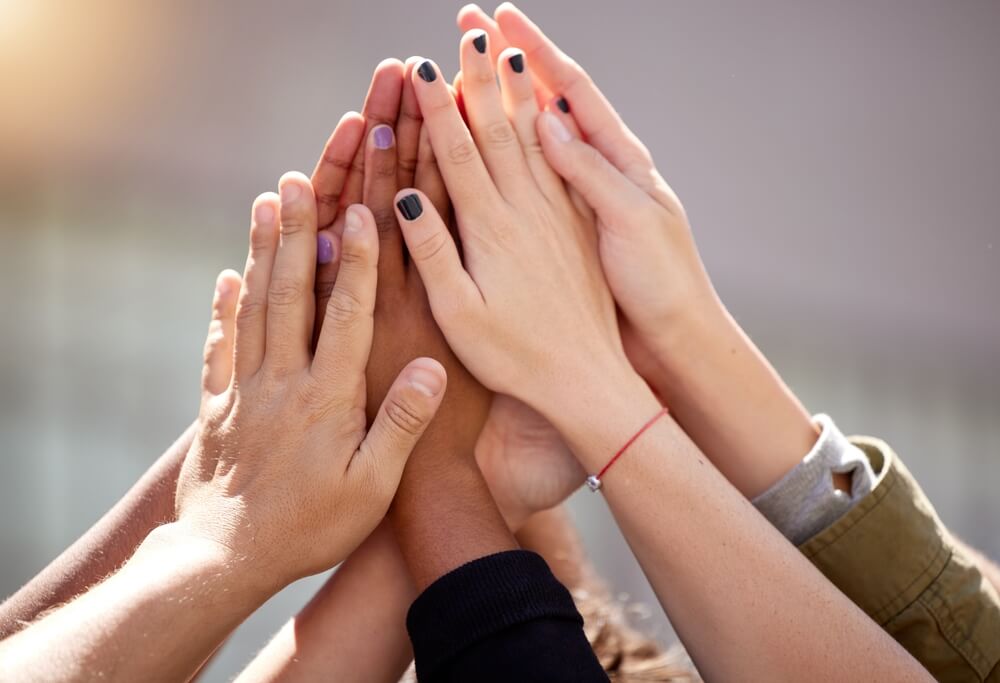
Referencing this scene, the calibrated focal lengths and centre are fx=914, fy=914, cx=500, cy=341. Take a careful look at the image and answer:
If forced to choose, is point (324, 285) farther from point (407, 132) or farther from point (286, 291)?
point (407, 132)

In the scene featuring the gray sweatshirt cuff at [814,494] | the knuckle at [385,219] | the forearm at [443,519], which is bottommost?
the gray sweatshirt cuff at [814,494]

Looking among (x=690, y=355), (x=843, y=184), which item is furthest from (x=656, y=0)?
(x=690, y=355)

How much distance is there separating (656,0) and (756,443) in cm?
255

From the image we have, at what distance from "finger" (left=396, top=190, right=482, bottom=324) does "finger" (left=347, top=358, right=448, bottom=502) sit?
0.31 feet

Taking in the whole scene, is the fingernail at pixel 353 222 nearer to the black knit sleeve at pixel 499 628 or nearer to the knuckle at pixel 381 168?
the knuckle at pixel 381 168

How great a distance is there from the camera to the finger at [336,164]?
1040mm

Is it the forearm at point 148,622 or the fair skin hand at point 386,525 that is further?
the fair skin hand at point 386,525

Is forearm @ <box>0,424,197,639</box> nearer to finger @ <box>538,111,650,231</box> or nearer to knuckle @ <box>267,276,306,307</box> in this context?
knuckle @ <box>267,276,306,307</box>

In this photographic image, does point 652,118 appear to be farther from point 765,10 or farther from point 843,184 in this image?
point 843,184

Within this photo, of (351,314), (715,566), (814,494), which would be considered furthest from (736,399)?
(351,314)

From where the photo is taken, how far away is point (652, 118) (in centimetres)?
322

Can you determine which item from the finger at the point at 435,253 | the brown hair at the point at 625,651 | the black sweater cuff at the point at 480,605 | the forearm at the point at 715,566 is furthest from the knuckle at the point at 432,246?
the brown hair at the point at 625,651

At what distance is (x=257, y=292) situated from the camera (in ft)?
3.19

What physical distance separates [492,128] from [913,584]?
2.19 feet
